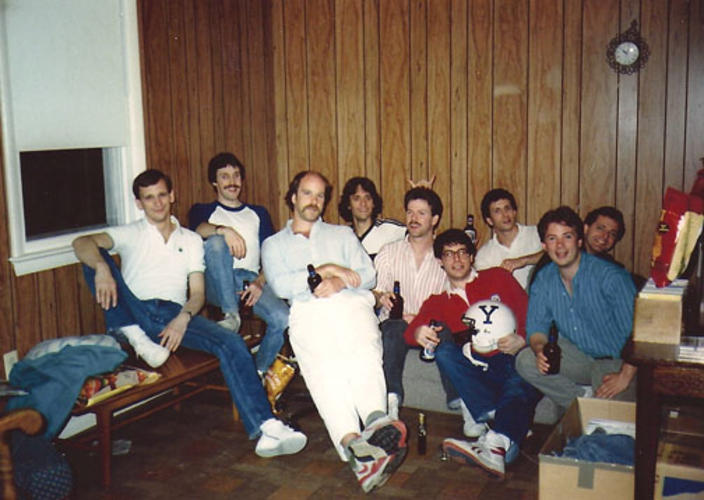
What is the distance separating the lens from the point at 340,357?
11.3 feet

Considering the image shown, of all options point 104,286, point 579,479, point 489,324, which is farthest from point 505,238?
point 104,286

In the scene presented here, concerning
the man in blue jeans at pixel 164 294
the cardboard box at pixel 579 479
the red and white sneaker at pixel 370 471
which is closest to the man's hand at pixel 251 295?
the man in blue jeans at pixel 164 294

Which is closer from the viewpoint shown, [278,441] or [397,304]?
[278,441]

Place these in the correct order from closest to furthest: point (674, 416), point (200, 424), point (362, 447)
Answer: point (674, 416), point (362, 447), point (200, 424)

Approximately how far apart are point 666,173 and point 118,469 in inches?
147

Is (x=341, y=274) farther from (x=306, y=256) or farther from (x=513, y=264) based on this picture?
(x=513, y=264)

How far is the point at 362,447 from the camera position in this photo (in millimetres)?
3041

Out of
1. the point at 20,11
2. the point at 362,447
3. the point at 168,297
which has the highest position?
the point at 20,11

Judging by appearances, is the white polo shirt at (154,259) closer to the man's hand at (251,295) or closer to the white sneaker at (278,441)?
the man's hand at (251,295)

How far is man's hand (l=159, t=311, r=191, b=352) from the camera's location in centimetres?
361

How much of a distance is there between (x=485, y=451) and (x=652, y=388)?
115 centimetres

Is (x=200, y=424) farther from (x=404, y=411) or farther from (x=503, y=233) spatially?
(x=503, y=233)

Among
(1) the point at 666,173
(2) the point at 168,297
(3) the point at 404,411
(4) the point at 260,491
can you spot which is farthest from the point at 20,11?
(1) the point at 666,173

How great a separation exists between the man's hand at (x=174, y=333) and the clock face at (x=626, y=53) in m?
3.22
